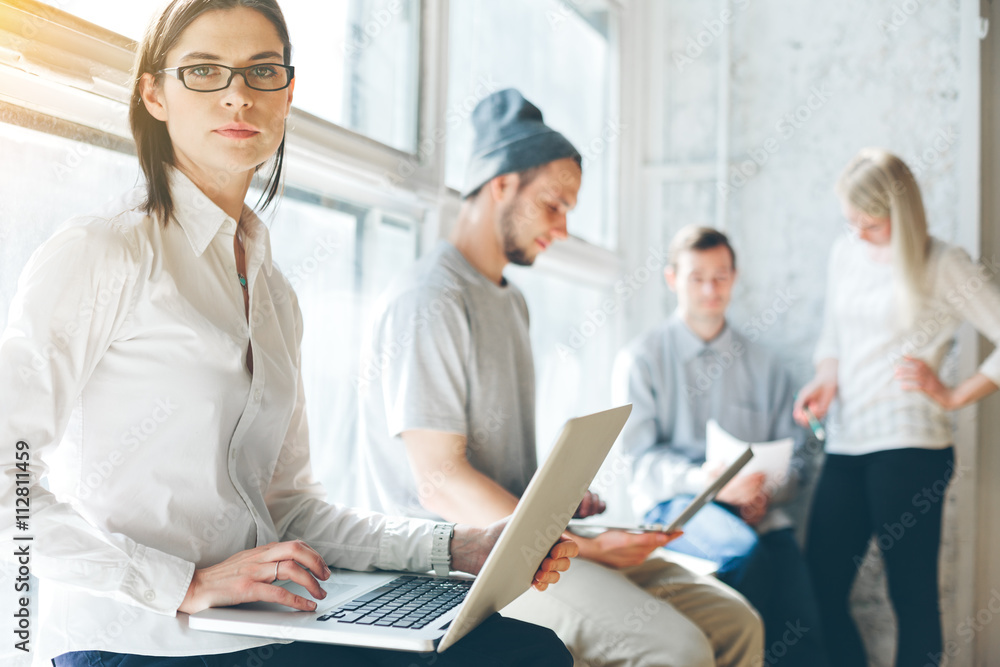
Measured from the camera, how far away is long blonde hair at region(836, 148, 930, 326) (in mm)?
2621

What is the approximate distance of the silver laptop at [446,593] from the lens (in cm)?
88

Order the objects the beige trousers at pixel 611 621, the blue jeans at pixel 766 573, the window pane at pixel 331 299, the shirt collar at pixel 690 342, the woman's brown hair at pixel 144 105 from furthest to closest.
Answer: the shirt collar at pixel 690 342, the blue jeans at pixel 766 573, the window pane at pixel 331 299, the beige trousers at pixel 611 621, the woman's brown hair at pixel 144 105

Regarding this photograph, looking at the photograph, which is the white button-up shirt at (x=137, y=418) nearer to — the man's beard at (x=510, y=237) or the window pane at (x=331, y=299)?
the window pane at (x=331, y=299)

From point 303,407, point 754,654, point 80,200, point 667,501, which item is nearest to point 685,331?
point 667,501

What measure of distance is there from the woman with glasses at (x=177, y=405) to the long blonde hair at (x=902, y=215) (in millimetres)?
1932

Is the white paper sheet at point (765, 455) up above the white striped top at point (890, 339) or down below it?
below

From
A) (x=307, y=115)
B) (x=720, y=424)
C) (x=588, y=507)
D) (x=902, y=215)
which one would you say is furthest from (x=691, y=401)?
(x=307, y=115)

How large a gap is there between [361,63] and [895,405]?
1984mm

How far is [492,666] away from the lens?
3.15ft

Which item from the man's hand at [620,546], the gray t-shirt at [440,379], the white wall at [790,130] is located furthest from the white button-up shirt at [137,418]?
the white wall at [790,130]

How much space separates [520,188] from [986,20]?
218cm

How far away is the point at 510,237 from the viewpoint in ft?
6.26

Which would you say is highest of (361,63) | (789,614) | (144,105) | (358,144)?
(361,63)

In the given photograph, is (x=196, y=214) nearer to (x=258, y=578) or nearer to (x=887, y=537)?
(x=258, y=578)
